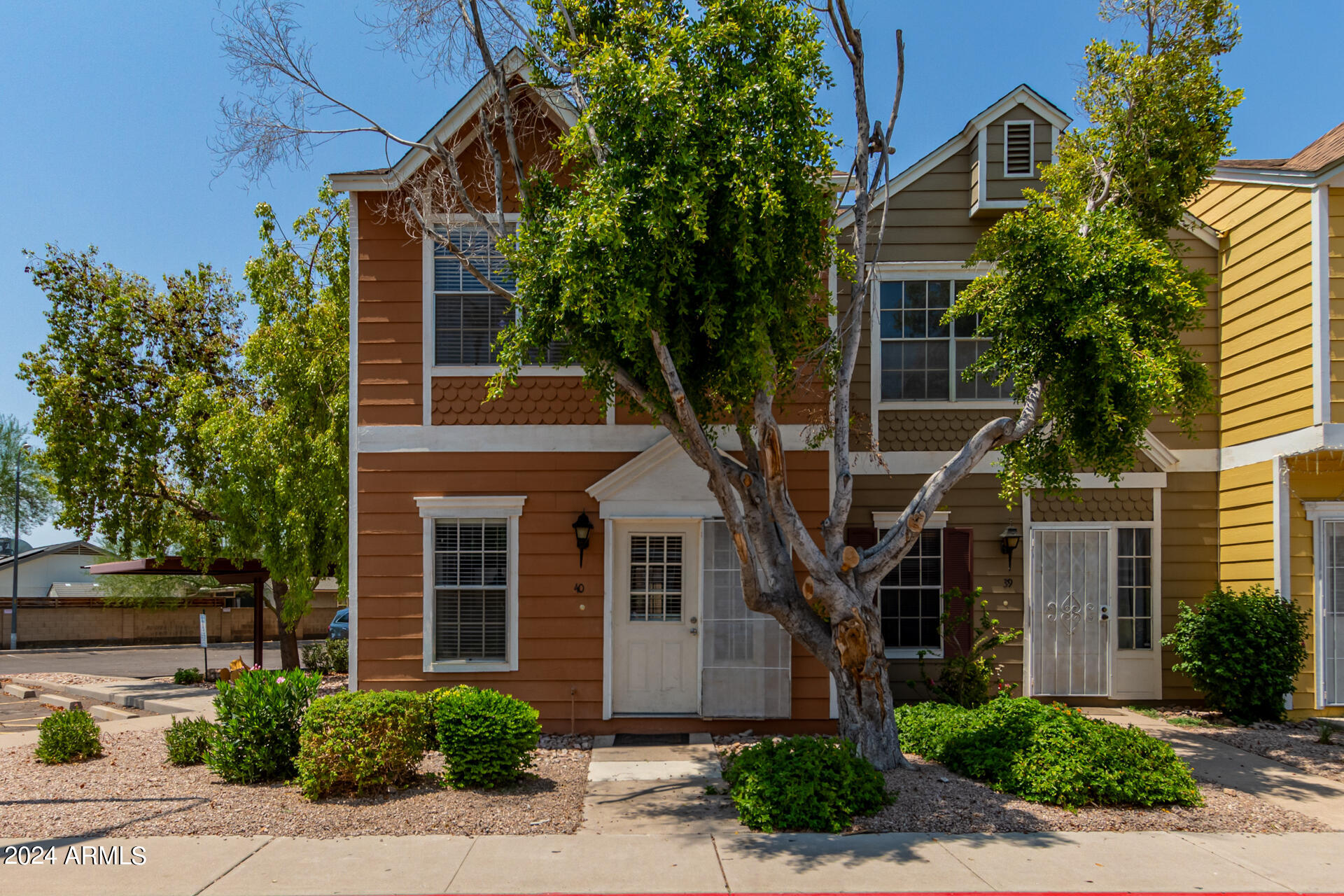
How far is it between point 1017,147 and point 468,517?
8.16 meters

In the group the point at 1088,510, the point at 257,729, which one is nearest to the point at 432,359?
the point at 257,729

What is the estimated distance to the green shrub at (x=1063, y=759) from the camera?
22.9 feet

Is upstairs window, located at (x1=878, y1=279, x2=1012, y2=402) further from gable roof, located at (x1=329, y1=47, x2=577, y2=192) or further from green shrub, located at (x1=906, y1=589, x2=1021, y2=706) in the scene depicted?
gable roof, located at (x1=329, y1=47, x2=577, y2=192)

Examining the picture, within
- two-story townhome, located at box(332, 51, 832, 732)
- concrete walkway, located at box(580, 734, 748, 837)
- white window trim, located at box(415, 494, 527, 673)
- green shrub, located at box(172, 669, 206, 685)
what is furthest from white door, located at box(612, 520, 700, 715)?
green shrub, located at box(172, 669, 206, 685)

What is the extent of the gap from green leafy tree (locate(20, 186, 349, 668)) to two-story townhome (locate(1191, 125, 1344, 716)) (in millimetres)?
11874

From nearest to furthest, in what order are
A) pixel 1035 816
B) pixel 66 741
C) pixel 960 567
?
1. pixel 1035 816
2. pixel 66 741
3. pixel 960 567

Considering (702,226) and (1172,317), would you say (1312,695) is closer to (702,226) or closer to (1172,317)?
(1172,317)

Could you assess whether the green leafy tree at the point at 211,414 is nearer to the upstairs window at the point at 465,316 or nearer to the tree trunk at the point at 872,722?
the upstairs window at the point at 465,316

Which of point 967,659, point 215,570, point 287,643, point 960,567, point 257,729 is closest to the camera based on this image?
point 257,729

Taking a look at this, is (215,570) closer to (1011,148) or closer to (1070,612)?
(1070,612)

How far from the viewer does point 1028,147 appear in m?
11.1

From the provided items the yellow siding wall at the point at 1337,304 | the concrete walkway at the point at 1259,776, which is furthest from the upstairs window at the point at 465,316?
the yellow siding wall at the point at 1337,304

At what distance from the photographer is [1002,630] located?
35.8 ft

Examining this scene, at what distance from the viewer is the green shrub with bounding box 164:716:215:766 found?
330 inches
